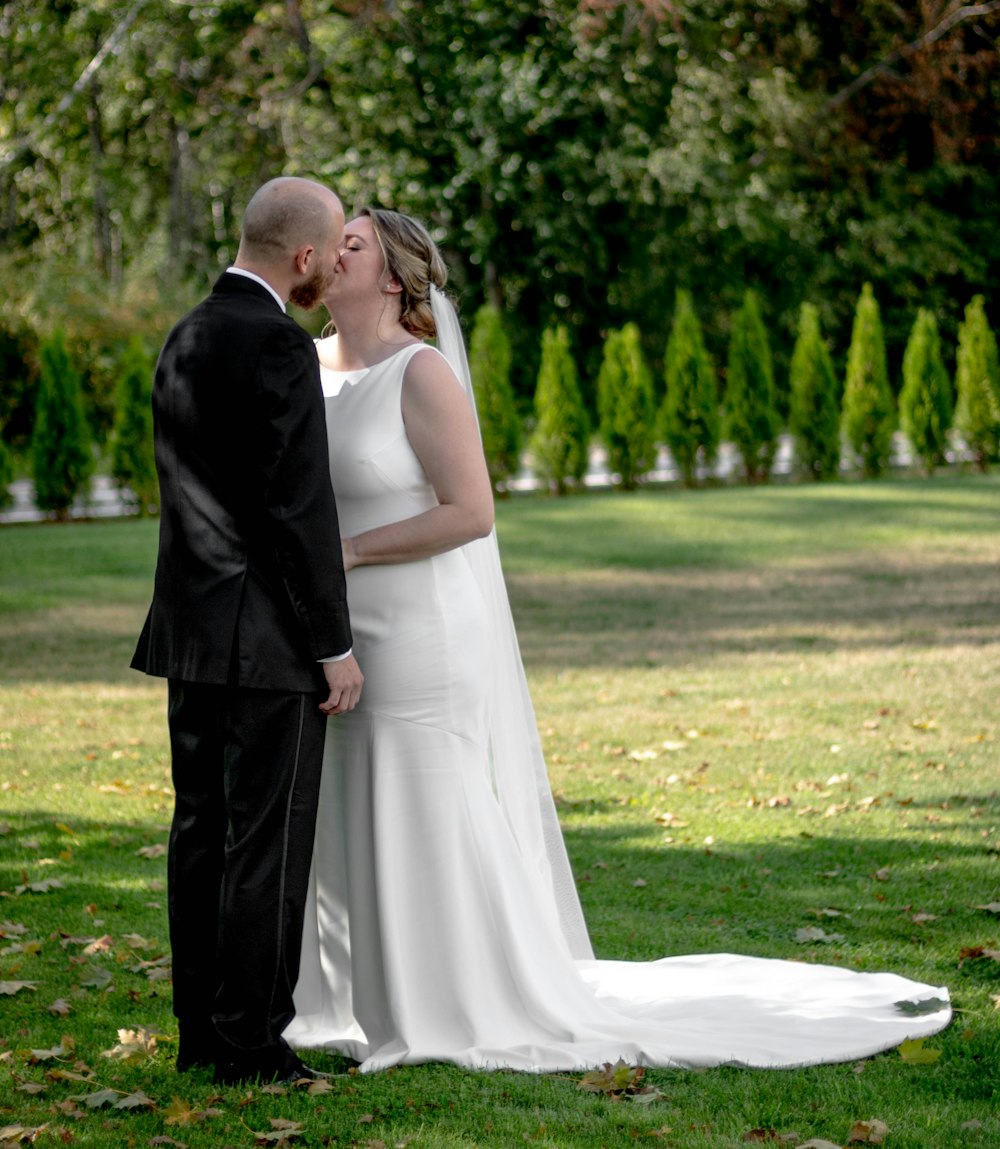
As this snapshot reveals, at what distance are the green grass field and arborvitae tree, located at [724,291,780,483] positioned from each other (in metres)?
5.58

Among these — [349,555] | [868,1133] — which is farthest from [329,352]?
[868,1133]

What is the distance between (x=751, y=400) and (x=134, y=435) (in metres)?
7.96

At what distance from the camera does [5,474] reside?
1844cm

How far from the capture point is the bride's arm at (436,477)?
390 centimetres

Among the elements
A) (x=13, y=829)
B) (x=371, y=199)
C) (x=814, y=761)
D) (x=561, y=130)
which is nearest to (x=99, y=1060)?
(x=13, y=829)

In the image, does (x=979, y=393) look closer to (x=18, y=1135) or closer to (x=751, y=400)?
(x=751, y=400)

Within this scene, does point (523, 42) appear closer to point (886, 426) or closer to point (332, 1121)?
point (886, 426)

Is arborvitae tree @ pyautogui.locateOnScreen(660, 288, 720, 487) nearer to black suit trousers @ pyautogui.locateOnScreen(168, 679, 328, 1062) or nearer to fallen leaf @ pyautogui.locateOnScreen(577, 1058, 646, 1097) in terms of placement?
fallen leaf @ pyautogui.locateOnScreen(577, 1058, 646, 1097)

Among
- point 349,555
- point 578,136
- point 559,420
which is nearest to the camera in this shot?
point 349,555

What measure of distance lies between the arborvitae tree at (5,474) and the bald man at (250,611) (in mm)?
15610

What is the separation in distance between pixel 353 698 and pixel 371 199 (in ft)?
71.8

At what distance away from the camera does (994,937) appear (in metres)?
4.89

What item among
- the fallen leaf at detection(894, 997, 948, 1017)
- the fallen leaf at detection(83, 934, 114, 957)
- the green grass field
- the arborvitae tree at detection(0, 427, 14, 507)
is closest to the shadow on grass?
the green grass field

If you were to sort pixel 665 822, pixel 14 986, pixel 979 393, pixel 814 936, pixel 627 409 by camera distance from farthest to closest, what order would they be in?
pixel 979 393
pixel 627 409
pixel 665 822
pixel 814 936
pixel 14 986
